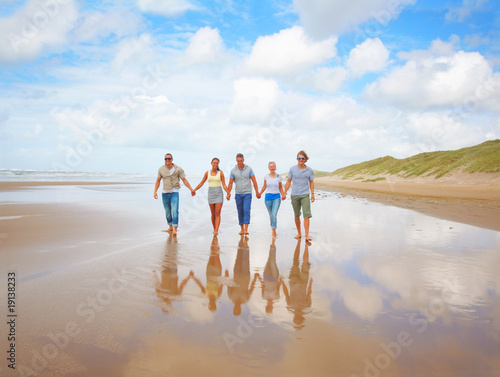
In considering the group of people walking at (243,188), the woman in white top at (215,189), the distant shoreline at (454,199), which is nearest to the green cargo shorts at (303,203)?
the group of people walking at (243,188)

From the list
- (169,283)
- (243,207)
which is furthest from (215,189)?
(169,283)

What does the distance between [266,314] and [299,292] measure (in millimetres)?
918

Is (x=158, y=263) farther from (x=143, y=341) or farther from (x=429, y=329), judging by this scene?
(x=429, y=329)

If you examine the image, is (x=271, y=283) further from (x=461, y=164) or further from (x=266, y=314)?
(x=461, y=164)

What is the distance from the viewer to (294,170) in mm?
9148

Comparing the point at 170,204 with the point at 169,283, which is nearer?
the point at 169,283

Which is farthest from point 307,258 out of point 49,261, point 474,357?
point 49,261

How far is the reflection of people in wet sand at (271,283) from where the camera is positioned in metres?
4.32

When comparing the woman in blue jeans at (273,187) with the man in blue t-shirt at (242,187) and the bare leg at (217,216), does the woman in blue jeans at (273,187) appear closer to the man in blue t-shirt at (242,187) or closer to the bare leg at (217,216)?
the man in blue t-shirt at (242,187)

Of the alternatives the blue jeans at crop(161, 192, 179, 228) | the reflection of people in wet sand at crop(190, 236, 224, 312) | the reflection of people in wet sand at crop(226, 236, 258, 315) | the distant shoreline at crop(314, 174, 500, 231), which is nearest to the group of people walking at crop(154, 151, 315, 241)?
the blue jeans at crop(161, 192, 179, 228)

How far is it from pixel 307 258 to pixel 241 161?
3.96 metres

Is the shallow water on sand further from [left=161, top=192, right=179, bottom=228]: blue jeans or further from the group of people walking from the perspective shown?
[left=161, top=192, right=179, bottom=228]: blue jeans

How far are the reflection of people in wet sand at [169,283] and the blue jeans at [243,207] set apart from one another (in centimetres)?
295

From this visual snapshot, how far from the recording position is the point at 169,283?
4.87 metres
